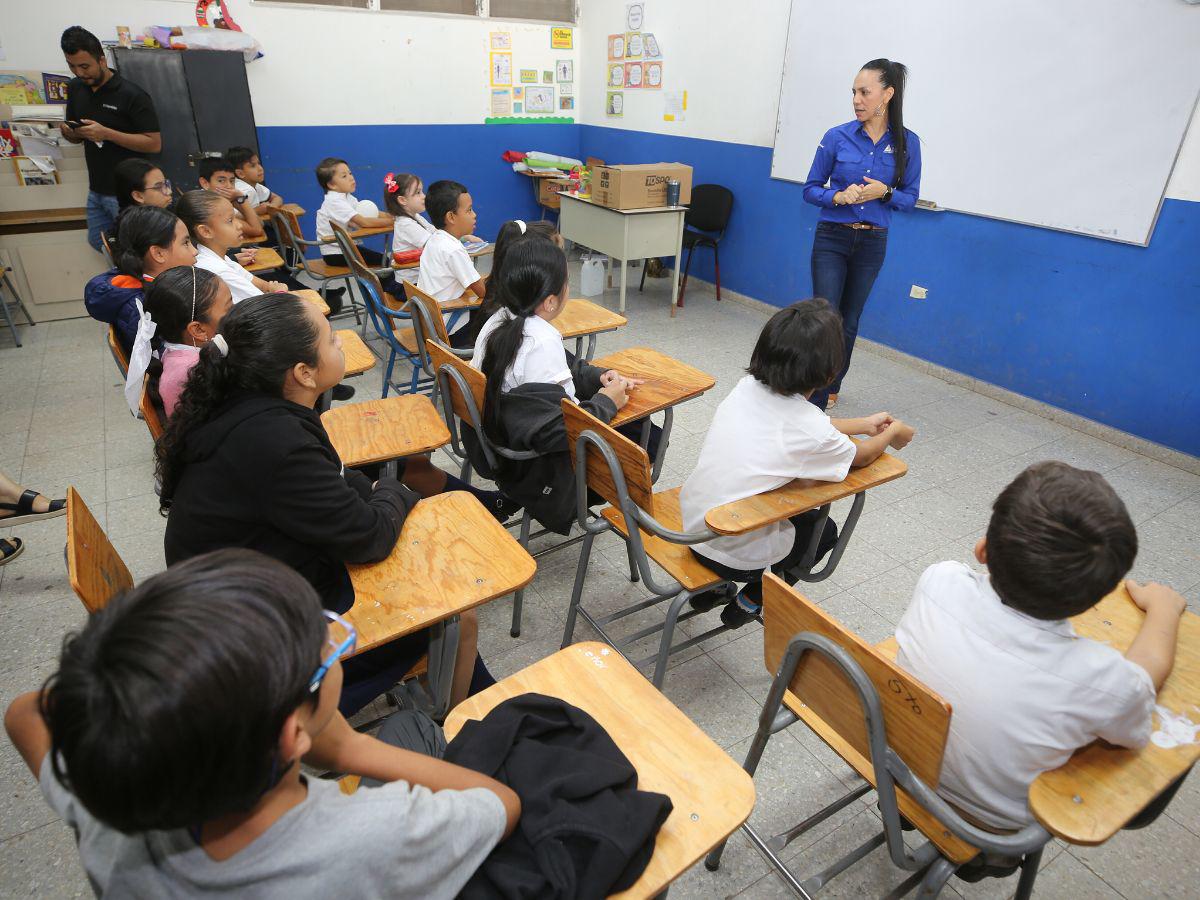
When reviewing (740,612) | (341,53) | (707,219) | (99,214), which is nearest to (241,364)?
(740,612)

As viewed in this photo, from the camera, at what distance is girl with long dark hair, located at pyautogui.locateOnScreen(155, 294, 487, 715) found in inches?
47.3

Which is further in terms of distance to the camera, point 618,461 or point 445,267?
point 445,267

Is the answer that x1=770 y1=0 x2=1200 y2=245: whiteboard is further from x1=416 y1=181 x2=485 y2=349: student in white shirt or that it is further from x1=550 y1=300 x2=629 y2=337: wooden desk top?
x1=416 y1=181 x2=485 y2=349: student in white shirt

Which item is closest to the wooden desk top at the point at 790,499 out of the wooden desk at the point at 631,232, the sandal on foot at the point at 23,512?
the sandal on foot at the point at 23,512

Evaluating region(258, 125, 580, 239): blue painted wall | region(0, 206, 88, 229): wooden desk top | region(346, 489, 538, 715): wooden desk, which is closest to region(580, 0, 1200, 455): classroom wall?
region(258, 125, 580, 239): blue painted wall

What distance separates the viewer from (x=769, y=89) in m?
4.65

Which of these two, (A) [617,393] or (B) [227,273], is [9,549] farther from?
(A) [617,393]

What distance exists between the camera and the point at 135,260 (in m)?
2.47

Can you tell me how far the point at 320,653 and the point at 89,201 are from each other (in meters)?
4.97

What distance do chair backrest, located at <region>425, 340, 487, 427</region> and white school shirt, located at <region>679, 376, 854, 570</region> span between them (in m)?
0.66

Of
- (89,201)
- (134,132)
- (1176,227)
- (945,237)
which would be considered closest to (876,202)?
(945,237)

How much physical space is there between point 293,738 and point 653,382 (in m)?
1.73

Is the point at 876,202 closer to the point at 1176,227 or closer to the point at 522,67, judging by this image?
the point at 1176,227

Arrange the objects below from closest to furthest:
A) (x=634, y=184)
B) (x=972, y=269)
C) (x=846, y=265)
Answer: (x=846, y=265) < (x=972, y=269) < (x=634, y=184)
